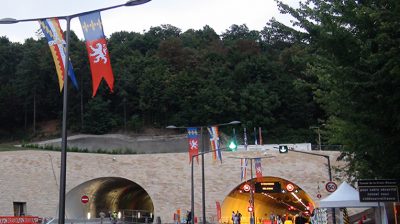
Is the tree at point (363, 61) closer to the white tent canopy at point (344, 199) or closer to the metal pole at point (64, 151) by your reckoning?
the white tent canopy at point (344, 199)

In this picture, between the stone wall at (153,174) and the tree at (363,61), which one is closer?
the tree at (363,61)

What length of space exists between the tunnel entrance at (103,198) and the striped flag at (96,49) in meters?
29.7

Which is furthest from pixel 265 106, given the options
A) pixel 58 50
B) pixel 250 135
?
pixel 58 50

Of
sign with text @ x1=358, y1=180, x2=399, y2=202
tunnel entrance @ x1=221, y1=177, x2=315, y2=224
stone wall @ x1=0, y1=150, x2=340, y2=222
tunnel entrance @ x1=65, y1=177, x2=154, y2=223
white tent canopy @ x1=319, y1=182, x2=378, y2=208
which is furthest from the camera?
tunnel entrance @ x1=221, y1=177, x2=315, y2=224

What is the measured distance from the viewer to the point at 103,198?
49250 millimetres

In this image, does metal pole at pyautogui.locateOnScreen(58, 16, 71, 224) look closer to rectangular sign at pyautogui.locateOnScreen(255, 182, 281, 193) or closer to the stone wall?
the stone wall

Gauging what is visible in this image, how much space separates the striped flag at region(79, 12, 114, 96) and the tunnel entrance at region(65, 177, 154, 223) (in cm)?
2975

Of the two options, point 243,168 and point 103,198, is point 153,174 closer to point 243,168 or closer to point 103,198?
point 243,168

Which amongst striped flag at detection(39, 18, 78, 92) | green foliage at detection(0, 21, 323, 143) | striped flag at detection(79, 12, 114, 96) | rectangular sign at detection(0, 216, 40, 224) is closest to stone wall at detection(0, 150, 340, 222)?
rectangular sign at detection(0, 216, 40, 224)

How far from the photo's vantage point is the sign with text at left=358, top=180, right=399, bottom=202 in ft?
39.1

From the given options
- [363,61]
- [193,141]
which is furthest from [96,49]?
[193,141]

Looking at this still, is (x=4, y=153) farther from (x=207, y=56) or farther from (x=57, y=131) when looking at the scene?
(x=207, y=56)

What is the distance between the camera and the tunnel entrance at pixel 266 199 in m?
43.0

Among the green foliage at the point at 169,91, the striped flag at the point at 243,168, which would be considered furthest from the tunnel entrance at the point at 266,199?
the green foliage at the point at 169,91
